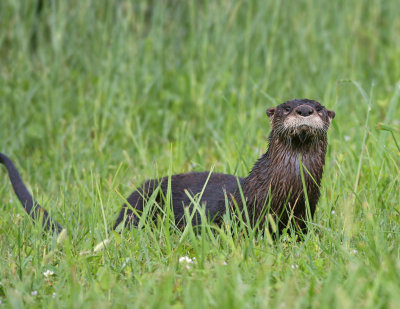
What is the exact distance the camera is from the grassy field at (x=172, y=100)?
3.30 meters

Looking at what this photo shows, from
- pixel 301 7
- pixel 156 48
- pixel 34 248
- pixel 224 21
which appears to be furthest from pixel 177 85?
pixel 34 248

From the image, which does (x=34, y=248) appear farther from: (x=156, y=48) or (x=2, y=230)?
(x=156, y=48)

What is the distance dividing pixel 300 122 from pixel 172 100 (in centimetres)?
295

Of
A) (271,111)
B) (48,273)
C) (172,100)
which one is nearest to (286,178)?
(271,111)

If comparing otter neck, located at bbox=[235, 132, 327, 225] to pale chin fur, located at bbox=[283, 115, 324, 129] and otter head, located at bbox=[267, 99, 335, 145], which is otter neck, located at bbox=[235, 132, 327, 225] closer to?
otter head, located at bbox=[267, 99, 335, 145]

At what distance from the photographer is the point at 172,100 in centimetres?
596

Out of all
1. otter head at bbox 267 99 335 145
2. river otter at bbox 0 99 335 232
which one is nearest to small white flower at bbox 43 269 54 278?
river otter at bbox 0 99 335 232

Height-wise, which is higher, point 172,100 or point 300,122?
point 300,122

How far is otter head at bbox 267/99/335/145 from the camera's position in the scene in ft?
10.3

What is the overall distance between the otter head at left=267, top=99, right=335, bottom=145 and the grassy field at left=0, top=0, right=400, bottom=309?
0.95ft

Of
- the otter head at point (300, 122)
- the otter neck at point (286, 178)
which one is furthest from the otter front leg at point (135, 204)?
the otter head at point (300, 122)

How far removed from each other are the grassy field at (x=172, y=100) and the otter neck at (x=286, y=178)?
0.18 meters

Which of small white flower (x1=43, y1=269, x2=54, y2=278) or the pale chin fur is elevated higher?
the pale chin fur

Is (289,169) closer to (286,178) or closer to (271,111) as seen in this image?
(286,178)
